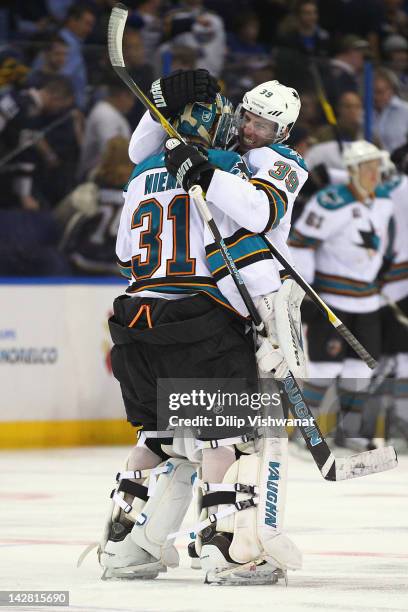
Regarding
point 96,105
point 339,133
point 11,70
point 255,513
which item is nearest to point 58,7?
point 96,105

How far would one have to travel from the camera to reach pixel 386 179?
8.59 metres

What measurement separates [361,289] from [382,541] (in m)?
3.64

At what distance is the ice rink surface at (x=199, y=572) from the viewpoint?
332 centimetres

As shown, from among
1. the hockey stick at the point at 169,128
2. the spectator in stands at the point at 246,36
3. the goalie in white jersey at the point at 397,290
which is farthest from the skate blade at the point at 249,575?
the spectator in stands at the point at 246,36

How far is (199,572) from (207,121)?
1.23m

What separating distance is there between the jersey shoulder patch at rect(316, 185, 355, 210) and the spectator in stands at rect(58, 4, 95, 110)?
1.44 meters

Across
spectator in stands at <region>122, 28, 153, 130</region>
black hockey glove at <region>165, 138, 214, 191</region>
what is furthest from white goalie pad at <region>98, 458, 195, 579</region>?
spectator in stands at <region>122, 28, 153, 130</region>

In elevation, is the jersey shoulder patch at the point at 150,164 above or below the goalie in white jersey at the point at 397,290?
above

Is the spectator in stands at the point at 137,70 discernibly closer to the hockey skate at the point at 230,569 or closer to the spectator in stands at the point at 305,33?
the spectator in stands at the point at 305,33

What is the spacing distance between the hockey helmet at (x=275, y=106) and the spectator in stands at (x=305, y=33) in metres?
6.24

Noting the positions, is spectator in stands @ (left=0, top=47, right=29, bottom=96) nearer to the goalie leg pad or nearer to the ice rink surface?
the ice rink surface

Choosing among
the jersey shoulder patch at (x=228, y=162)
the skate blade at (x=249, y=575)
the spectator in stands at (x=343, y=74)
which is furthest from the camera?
the spectator in stands at (x=343, y=74)

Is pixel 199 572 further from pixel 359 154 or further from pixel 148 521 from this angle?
pixel 359 154

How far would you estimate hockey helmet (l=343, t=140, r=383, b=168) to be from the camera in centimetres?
820
